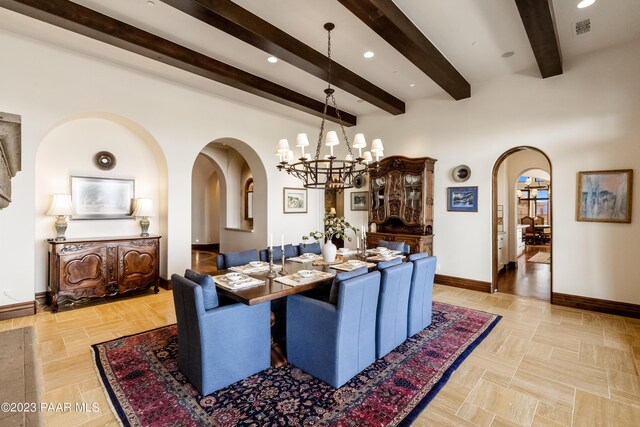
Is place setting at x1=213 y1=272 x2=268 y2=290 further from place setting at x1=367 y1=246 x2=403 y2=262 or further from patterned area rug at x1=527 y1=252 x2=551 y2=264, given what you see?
patterned area rug at x1=527 y1=252 x2=551 y2=264

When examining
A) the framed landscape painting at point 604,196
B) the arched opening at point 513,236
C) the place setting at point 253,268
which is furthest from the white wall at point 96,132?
the framed landscape painting at point 604,196

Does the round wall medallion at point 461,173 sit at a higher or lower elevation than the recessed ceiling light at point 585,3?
lower

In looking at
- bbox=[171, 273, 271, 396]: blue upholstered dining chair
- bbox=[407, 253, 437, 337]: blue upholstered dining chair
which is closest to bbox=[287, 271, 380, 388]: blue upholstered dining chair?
bbox=[171, 273, 271, 396]: blue upholstered dining chair

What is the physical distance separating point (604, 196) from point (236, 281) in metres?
4.76

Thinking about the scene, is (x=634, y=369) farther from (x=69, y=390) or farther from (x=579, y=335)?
(x=69, y=390)

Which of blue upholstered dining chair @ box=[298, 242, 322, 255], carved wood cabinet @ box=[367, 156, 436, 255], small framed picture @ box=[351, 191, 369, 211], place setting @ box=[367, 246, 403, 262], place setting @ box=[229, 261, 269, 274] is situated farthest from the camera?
small framed picture @ box=[351, 191, 369, 211]

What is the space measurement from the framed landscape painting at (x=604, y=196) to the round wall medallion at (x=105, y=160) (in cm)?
671

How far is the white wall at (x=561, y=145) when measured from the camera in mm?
3967

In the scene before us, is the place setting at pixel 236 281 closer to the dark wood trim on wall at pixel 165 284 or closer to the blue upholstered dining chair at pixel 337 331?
the blue upholstered dining chair at pixel 337 331

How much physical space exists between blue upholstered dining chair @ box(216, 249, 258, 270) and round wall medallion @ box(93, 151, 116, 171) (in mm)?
2638

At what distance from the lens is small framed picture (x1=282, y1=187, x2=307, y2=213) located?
649cm

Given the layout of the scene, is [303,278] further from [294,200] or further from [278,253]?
[294,200]

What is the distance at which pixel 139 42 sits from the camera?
11.4 feet

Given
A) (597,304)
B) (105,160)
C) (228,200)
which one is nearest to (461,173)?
(597,304)
